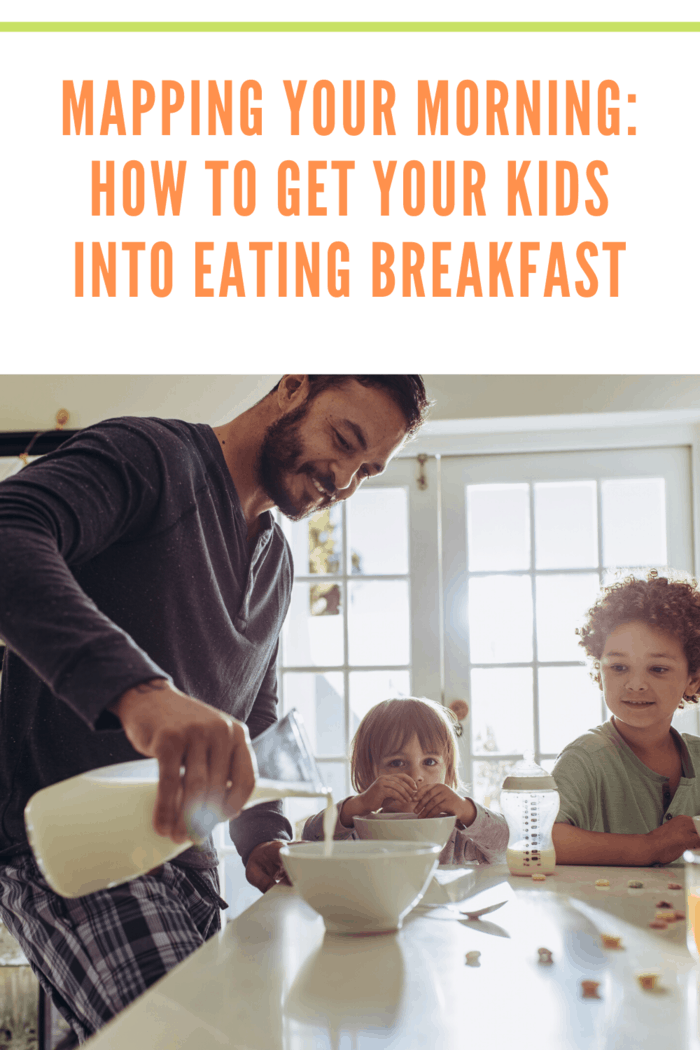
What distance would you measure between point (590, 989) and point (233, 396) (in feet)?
6.32

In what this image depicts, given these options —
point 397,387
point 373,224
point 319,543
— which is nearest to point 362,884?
point 397,387

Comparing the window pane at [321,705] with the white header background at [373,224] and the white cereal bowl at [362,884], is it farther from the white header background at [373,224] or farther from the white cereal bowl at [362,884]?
the white cereal bowl at [362,884]

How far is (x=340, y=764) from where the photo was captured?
2486 mm

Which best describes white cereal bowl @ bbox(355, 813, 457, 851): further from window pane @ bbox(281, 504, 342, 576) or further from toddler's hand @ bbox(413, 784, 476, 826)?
window pane @ bbox(281, 504, 342, 576)

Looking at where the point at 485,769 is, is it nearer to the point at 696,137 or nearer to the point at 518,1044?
the point at 696,137

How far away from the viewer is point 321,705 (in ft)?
8.36

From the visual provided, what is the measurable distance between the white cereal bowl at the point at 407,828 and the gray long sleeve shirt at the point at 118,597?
19cm

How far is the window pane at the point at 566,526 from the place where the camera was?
250 centimetres

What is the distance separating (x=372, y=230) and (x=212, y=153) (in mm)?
354

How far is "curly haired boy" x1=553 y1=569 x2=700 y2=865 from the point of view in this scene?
1.41m

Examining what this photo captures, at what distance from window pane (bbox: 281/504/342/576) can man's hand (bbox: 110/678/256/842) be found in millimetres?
1985

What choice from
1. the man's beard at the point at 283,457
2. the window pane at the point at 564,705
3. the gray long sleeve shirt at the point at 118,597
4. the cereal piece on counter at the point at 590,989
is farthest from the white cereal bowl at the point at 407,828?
the window pane at the point at 564,705

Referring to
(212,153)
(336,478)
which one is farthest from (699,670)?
(212,153)

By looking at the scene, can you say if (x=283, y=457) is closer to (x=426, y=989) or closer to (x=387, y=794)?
(x=387, y=794)
